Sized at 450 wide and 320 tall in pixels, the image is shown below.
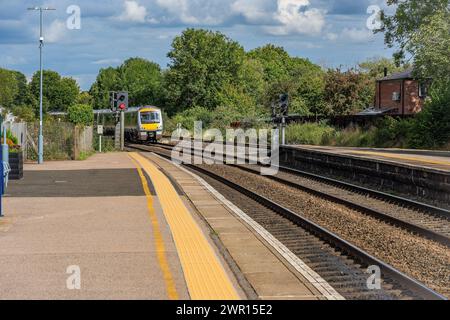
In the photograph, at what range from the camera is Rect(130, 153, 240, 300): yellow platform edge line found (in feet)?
25.6

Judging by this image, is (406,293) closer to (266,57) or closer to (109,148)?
(109,148)

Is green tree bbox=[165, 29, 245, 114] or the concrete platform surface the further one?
green tree bbox=[165, 29, 245, 114]

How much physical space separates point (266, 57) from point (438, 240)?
13851cm

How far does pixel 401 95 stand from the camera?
220ft

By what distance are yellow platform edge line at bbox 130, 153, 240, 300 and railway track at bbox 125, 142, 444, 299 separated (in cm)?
141

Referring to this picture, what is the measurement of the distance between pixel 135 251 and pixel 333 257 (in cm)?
298

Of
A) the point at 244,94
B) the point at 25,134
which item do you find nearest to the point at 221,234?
the point at 25,134

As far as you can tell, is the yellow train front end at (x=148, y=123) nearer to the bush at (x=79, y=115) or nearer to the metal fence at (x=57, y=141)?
the bush at (x=79, y=115)

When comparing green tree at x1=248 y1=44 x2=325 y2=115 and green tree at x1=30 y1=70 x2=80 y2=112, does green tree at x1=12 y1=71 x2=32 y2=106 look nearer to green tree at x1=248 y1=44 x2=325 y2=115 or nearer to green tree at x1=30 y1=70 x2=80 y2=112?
green tree at x1=30 y1=70 x2=80 y2=112

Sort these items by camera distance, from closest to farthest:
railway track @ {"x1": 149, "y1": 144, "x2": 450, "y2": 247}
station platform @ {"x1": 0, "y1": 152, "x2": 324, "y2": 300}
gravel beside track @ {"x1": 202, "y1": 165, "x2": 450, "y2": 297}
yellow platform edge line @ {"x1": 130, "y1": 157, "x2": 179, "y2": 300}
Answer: yellow platform edge line @ {"x1": 130, "y1": 157, "x2": 179, "y2": 300} → station platform @ {"x1": 0, "y1": 152, "x2": 324, "y2": 300} → gravel beside track @ {"x1": 202, "y1": 165, "x2": 450, "y2": 297} → railway track @ {"x1": 149, "y1": 144, "x2": 450, "y2": 247}

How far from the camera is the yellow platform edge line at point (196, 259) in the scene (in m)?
7.82

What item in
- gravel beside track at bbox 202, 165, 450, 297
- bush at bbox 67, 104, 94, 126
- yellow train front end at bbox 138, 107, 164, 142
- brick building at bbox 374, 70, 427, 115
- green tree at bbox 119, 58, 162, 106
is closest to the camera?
gravel beside track at bbox 202, 165, 450, 297

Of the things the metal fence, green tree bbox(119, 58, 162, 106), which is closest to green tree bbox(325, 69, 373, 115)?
green tree bbox(119, 58, 162, 106)

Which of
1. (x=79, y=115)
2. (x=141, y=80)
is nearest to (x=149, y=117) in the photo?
(x=79, y=115)
